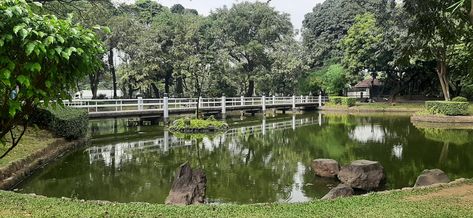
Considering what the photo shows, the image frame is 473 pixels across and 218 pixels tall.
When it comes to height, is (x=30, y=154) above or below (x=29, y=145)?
below

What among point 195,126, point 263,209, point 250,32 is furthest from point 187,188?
point 250,32

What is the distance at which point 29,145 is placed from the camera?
1289 centimetres

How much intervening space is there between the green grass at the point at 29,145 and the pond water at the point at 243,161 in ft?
2.22

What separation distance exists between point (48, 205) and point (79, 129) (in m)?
11.2

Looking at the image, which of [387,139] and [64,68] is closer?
[64,68]

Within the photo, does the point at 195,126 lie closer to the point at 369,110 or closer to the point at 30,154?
the point at 30,154

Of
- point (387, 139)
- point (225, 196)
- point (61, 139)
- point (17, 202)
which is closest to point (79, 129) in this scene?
point (61, 139)

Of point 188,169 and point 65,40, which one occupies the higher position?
point 65,40

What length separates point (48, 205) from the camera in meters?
6.14

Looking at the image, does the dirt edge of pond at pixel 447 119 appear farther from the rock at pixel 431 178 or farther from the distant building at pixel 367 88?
the distant building at pixel 367 88

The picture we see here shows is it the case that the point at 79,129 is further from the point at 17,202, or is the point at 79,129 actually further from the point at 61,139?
the point at 17,202

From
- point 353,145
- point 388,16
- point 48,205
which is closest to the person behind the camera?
point 48,205

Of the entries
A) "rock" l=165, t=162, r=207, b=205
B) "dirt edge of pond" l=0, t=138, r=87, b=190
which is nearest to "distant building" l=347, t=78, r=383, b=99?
"dirt edge of pond" l=0, t=138, r=87, b=190

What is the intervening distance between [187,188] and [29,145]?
7225mm
